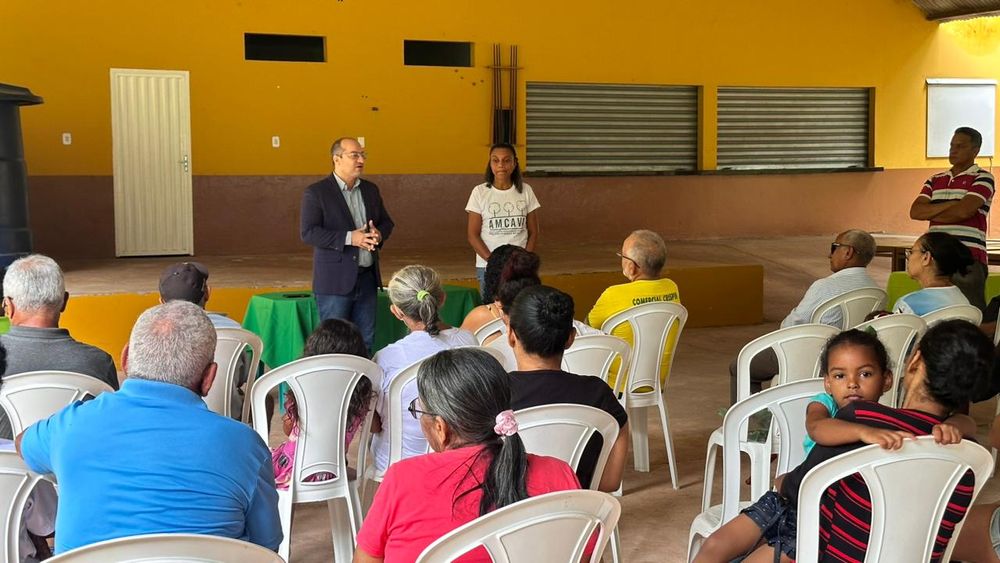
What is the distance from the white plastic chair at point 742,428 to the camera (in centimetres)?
306

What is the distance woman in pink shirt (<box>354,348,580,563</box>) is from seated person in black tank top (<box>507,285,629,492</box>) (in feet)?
2.11

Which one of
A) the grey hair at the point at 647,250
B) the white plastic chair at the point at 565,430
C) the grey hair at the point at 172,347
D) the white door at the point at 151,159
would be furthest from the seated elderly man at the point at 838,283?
the white door at the point at 151,159

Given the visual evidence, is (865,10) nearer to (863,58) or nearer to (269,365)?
(863,58)

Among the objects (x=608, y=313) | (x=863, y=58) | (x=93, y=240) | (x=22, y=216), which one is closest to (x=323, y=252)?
(x=608, y=313)

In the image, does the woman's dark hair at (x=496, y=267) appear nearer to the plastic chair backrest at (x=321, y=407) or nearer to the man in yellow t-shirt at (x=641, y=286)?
the man in yellow t-shirt at (x=641, y=286)

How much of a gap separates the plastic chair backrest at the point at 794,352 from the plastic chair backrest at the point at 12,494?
2446mm

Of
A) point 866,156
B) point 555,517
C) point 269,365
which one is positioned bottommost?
point 269,365

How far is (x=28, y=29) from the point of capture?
1038 centimetres

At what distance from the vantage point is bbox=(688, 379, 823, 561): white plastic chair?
3.06 metres

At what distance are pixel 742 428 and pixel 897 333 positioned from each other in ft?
4.28

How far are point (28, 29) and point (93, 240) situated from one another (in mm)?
2035

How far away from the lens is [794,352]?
4102mm

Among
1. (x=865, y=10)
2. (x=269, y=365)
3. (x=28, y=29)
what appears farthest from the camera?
(x=865, y=10)

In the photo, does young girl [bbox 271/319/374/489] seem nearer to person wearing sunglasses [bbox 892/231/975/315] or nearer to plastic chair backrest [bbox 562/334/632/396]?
plastic chair backrest [bbox 562/334/632/396]
